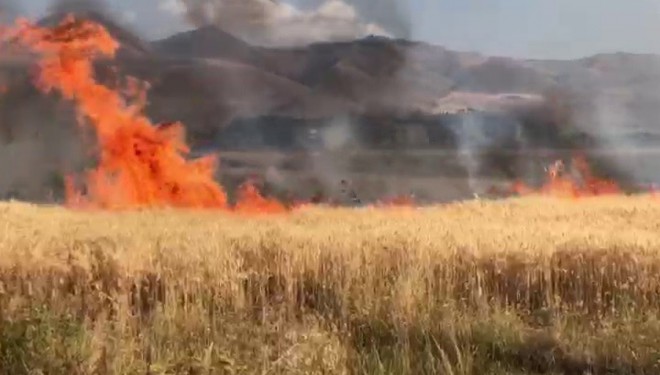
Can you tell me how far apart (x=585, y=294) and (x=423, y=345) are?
90 centimetres

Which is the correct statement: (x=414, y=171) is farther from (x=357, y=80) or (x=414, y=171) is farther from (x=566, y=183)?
(x=566, y=183)

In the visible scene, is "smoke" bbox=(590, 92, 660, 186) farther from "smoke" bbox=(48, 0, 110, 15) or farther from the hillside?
"smoke" bbox=(48, 0, 110, 15)

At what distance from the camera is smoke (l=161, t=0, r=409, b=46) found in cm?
470

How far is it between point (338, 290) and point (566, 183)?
51.6 inches

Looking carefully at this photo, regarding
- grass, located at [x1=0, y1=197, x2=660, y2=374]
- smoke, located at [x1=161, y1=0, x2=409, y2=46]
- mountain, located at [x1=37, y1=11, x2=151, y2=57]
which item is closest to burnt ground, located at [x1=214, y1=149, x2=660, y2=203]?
grass, located at [x1=0, y1=197, x2=660, y2=374]

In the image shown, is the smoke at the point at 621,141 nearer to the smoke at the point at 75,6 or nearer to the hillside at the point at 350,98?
the hillside at the point at 350,98

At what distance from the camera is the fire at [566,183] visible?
457 cm

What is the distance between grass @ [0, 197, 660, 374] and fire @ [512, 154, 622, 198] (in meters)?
0.06

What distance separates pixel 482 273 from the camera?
13.8ft

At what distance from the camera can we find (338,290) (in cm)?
419

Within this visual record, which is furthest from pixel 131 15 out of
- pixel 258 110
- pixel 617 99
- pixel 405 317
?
pixel 617 99

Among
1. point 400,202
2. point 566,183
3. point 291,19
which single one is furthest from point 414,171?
point 291,19

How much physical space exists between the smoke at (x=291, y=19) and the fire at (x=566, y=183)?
100cm

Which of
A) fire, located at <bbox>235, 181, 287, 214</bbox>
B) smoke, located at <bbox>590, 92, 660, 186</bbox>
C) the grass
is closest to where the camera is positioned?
the grass
